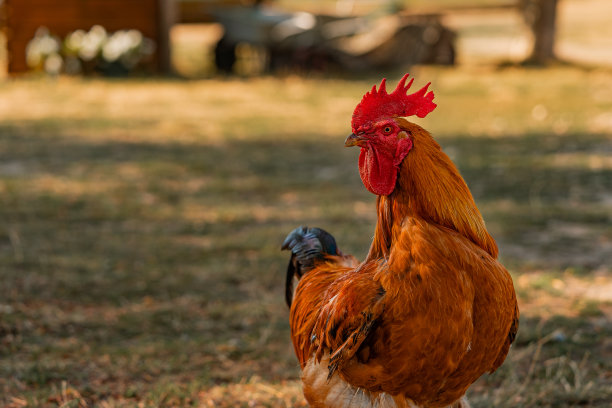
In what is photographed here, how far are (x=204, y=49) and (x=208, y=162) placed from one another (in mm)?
11825

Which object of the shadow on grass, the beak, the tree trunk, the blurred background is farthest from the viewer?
the tree trunk

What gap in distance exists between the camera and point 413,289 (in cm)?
258

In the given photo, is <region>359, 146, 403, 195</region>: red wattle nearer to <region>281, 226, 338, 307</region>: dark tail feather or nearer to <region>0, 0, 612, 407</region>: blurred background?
<region>281, 226, 338, 307</region>: dark tail feather

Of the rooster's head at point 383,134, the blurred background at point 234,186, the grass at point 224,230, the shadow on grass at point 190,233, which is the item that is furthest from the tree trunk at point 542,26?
the rooster's head at point 383,134

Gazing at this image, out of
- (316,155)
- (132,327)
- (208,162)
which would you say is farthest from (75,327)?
(316,155)

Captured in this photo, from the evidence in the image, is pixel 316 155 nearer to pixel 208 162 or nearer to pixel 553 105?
pixel 208 162

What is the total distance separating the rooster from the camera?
102 inches

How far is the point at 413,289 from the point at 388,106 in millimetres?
683

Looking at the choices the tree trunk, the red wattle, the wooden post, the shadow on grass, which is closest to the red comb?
the red wattle

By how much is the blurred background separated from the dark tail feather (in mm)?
706

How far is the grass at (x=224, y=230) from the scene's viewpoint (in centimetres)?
409

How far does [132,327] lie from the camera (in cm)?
471

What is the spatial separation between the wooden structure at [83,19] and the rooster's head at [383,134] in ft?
43.3

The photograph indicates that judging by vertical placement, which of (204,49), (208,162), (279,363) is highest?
(204,49)
